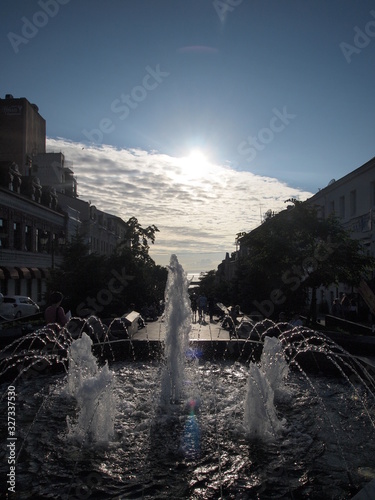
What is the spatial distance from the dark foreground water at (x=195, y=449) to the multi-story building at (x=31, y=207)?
64.5 ft

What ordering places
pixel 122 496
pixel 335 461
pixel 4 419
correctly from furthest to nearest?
1. pixel 4 419
2. pixel 335 461
3. pixel 122 496

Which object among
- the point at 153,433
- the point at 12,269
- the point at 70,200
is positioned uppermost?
the point at 70,200

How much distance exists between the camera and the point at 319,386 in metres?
9.67

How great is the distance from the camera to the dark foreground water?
16.7 ft

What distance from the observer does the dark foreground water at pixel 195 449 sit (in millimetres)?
5082

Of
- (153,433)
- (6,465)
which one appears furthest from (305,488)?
(6,465)

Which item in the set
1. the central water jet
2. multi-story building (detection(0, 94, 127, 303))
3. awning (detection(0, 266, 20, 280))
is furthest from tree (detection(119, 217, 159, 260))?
the central water jet

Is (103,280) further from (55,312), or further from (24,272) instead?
(24,272)

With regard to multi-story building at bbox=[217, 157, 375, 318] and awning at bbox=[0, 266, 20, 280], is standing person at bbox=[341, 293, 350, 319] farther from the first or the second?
awning at bbox=[0, 266, 20, 280]

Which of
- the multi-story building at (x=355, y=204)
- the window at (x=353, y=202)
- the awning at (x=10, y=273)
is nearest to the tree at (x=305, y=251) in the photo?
the multi-story building at (x=355, y=204)

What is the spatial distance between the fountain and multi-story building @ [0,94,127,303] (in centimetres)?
1779

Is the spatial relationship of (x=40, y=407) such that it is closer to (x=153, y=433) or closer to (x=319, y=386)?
(x=153, y=433)

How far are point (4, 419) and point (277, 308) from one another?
692 inches

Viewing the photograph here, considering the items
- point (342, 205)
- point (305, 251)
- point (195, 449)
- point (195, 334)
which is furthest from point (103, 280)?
point (342, 205)
